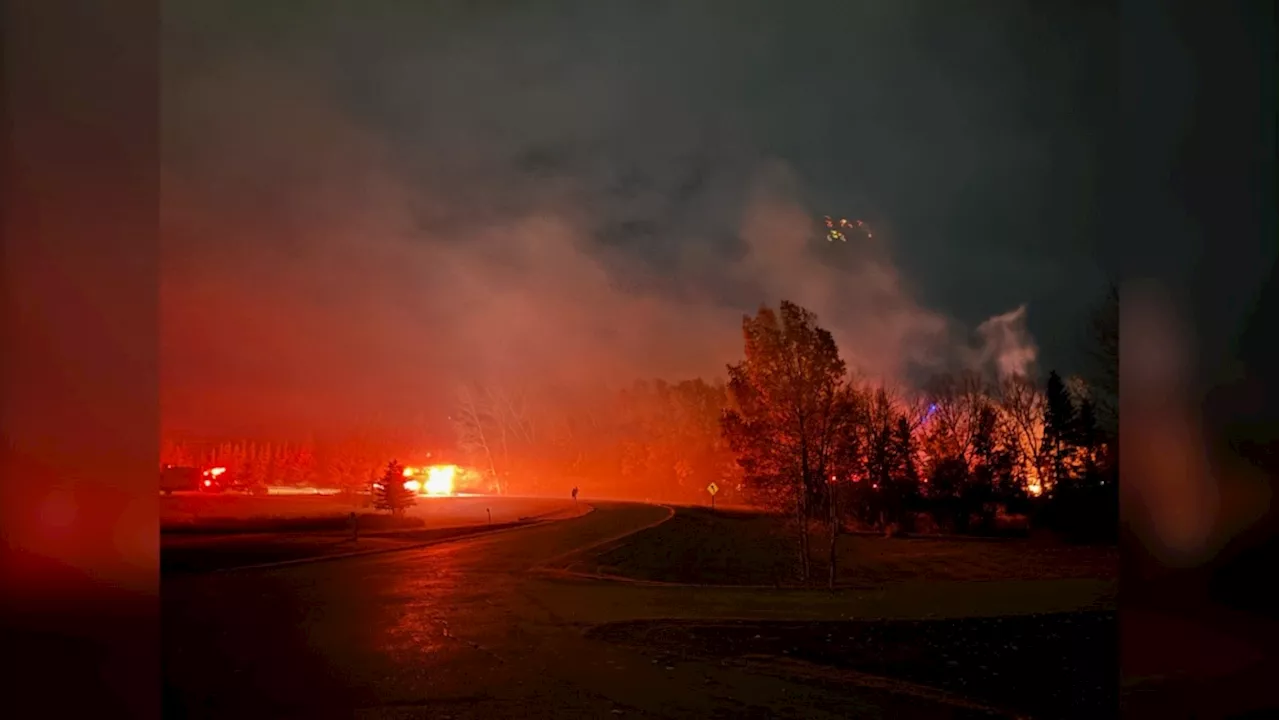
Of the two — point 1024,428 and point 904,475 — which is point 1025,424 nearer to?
point 1024,428

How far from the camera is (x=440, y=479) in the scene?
19.3ft

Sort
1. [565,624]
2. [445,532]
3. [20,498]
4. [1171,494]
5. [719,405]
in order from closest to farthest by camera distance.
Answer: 1. [20,498]
2. [1171,494]
3. [565,624]
4. [445,532]
5. [719,405]

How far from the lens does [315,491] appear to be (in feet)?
19.2

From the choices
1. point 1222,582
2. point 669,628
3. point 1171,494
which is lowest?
point 669,628

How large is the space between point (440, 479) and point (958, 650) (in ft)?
12.8

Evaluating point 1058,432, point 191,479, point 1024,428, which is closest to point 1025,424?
point 1024,428

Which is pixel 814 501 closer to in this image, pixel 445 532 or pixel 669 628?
pixel 669 628


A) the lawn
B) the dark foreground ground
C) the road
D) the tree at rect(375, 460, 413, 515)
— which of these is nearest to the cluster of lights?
the dark foreground ground

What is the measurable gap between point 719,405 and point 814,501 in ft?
3.89

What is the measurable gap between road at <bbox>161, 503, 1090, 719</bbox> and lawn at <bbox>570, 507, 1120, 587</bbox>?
1.50 ft

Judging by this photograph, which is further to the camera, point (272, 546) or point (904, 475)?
point (904, 475)

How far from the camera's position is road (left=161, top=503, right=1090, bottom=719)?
371 cm

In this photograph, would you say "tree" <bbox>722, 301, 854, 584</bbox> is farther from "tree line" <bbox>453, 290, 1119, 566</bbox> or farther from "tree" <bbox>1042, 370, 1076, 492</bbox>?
"tree" <bbox>1042, 370, 1076, 492</bbox>

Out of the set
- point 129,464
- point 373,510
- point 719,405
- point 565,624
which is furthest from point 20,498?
point 719,405
